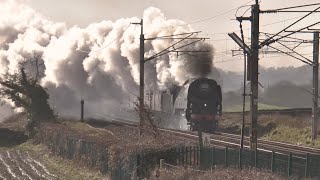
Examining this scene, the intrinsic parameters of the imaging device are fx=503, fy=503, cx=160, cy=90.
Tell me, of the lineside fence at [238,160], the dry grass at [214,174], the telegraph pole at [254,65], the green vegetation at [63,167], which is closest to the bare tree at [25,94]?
the green vegetation at [63,167]

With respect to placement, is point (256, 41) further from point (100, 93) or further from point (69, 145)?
point (100, 93)

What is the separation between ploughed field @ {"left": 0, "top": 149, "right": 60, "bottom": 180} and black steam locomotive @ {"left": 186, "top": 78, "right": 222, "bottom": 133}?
15566 millimetres

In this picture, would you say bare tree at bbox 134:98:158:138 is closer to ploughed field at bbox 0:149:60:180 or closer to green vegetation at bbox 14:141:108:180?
green vegetation at bbox 14:141:108:180

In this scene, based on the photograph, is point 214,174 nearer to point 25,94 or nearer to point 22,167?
point 22,167

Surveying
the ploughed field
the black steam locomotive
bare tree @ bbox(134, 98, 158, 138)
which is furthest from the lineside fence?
the black steam locomotive

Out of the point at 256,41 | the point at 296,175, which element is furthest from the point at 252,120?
the point at 296,175

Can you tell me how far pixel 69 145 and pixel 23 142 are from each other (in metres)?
16.1

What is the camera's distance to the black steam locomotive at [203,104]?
4703 centimetres

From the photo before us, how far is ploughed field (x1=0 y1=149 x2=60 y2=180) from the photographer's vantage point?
28.7m

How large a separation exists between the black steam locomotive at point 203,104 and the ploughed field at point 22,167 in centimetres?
1557

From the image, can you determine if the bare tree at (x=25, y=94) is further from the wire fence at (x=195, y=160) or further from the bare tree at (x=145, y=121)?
the wire fence at (x=195, y=160)

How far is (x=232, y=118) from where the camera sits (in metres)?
62.5

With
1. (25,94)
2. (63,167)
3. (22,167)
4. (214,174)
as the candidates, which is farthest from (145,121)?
(25,94)

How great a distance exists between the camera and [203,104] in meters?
47.4
